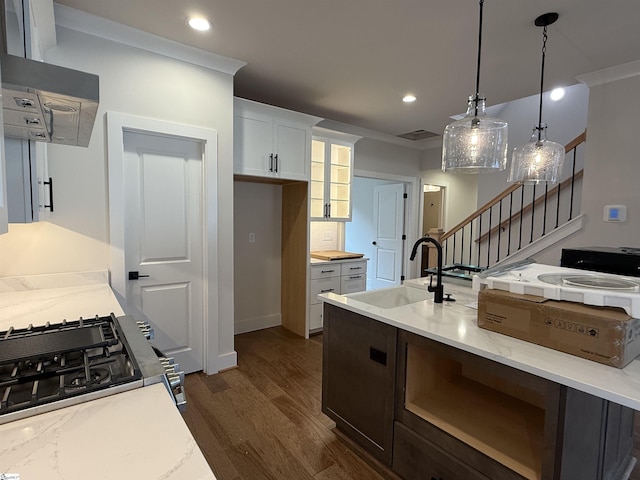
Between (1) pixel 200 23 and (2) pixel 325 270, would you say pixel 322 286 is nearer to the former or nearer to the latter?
(2) pixel 325 270

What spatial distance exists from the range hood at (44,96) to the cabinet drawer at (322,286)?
112 inches

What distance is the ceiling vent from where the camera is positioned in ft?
16.2

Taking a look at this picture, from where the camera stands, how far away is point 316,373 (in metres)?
2.96

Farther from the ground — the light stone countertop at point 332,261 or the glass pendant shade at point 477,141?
the glass pendant shade at point 477,141

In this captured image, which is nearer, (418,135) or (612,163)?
(612,163)

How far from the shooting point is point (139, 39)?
236cm

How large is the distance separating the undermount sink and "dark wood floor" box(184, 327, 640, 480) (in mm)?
876

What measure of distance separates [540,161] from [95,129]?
301 cm

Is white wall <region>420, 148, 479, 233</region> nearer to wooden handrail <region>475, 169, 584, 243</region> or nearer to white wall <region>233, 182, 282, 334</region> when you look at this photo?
wooden handrail <region>475, 169, 584, 243</region>

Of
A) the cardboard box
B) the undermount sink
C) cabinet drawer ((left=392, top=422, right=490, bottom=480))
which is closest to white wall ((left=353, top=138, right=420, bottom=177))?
the undermount sink

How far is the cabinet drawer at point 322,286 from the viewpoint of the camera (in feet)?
12.4

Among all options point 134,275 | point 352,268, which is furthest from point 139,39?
point 352,268

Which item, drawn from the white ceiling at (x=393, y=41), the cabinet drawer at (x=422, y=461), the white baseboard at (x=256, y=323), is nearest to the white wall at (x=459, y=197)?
the white ceiling at (x=393, y=41)

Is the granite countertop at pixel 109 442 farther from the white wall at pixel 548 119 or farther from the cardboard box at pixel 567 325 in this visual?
the white wall at pixel 548 119
